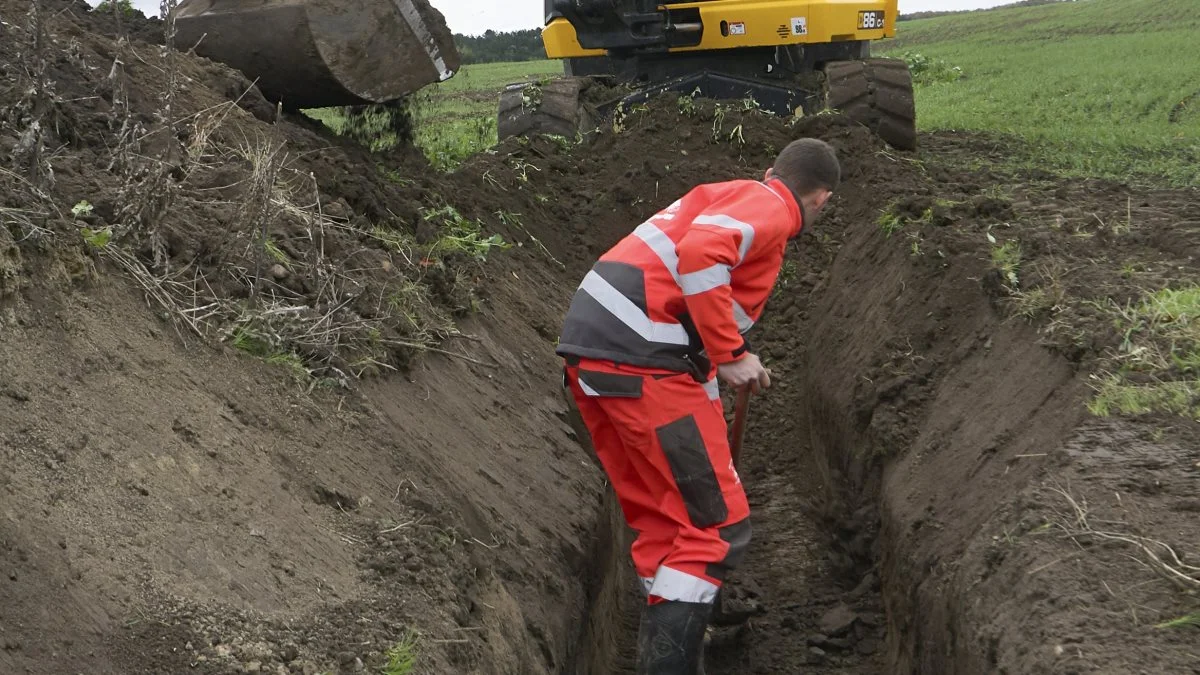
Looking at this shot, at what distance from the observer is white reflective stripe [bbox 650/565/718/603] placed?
4941 millimetres

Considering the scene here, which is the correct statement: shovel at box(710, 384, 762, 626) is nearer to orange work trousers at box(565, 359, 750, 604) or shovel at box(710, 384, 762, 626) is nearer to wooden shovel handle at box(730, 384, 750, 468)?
wooden shovel handle at box(730, 384, 750, 468)

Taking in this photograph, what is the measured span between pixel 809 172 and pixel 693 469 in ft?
4.25

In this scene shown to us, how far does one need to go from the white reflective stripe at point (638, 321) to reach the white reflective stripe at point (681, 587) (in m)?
0.91

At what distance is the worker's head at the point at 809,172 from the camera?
511cm

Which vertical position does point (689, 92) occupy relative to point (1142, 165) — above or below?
above

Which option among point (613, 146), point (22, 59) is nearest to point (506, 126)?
point (613, 146)

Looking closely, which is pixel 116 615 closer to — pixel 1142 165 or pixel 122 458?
pixel 122 458

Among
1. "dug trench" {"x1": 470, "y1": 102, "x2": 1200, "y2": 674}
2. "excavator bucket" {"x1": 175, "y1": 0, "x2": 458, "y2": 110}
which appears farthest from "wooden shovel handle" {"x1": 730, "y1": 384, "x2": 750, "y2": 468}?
"excavator bucket" {"x1": 175, "y1": 0, "x2": 458, "y2": 110}

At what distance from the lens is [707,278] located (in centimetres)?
477

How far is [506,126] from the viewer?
12297 mm

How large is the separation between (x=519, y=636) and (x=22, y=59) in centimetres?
299

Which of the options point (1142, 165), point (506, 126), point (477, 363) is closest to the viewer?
point (477, 363)

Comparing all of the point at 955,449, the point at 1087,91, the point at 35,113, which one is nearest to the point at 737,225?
the point at 955,449

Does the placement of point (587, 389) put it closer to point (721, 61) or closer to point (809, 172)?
point (809, 172)
